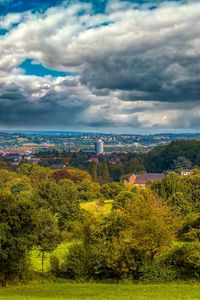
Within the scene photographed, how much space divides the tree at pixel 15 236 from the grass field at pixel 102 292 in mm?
1472

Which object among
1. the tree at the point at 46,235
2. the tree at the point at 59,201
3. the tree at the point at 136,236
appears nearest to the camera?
the tree at the point at 136,236

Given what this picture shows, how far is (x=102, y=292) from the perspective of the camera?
2781 centimetres

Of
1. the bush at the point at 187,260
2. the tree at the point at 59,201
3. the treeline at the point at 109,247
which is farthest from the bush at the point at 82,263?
the tree at the point at 59,201

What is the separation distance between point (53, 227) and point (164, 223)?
1004 centimetres

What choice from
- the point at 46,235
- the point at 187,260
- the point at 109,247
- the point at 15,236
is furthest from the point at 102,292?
the point at 46,235

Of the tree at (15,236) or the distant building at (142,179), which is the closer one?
the tree at (15,236)

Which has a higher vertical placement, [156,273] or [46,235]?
[46,235]

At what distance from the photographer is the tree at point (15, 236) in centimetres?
3005

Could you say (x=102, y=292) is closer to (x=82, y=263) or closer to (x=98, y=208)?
(x=82, y=263)

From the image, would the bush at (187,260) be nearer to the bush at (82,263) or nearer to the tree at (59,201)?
the bush at (82,263)

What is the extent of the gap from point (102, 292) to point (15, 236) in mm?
7438

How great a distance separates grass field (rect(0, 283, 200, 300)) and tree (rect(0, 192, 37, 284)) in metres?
1.47

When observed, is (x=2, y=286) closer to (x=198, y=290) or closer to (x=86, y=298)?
(x=86, y=298)

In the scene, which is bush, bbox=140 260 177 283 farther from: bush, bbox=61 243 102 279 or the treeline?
bush, bbox=61 243 102 279
